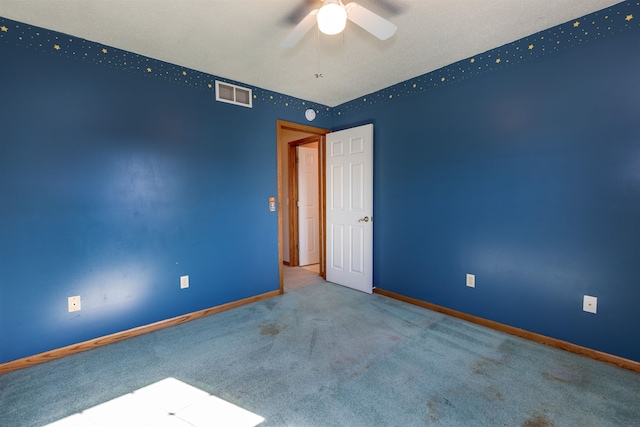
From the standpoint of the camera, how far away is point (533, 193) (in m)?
2.38

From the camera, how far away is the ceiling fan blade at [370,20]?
5.38 ft

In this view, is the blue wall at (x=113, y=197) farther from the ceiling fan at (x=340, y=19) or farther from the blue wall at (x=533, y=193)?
the blue wall at (x=533, y=193)

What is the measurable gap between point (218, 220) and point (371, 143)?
2.01m

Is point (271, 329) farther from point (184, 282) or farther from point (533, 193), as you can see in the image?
point (533, 193)

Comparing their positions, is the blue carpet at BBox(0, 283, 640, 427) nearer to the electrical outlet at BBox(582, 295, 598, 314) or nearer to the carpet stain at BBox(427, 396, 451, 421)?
the carpet stain at BBox(427, 396, 451, 421)

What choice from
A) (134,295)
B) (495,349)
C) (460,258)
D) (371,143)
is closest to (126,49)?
(134,295)

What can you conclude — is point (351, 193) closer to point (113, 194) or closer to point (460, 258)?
point (460, 258)

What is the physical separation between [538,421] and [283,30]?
9.74 ft

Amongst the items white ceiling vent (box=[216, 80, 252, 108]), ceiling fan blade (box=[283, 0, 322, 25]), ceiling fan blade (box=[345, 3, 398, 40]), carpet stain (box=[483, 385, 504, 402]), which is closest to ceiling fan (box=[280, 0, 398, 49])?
ceiling fan blade (box=[345, 3, 398, 40])

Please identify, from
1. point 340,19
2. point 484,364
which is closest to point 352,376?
point 484,364

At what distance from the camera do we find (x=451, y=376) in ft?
6.39

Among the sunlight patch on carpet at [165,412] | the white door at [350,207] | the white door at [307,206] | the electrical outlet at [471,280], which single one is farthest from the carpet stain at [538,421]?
the white door at [307,206]

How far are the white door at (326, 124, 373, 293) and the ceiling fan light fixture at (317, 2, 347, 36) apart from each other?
203 cm

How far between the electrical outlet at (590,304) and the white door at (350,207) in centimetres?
198
